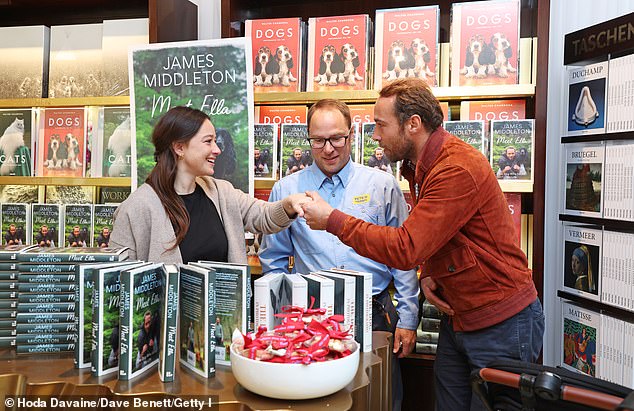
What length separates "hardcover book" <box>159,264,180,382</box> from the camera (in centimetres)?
148

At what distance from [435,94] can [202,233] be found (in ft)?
4.36

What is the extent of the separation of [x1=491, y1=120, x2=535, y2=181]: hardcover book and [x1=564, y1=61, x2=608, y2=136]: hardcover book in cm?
27

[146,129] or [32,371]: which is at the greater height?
[146,129]

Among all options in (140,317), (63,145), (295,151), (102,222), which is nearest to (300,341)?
(140,317)

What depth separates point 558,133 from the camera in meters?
3.22

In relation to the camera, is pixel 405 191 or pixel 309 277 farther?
pixel 405 191

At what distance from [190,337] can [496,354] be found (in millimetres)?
1071

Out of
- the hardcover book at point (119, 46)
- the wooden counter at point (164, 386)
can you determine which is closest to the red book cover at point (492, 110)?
the wooden counter at point (164, 386)

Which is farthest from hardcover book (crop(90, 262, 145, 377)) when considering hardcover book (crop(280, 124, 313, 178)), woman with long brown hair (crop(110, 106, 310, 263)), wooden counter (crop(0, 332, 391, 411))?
hardcover book (crop(280, 124, 313, 178))

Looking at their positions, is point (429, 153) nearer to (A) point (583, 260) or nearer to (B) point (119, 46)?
(A) point (583, 260)

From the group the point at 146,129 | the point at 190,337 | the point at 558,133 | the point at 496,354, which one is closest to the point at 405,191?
the point at 558,133

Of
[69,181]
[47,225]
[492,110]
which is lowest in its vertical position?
[47,225]

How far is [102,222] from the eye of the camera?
3.35 m

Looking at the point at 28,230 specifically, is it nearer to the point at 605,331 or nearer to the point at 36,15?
the point at 36,15
